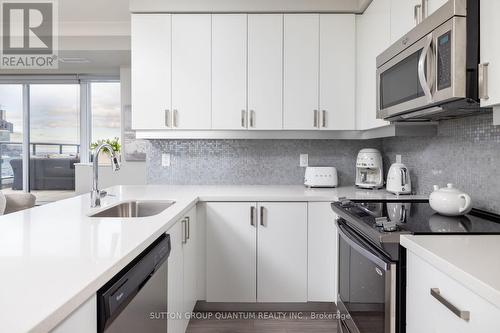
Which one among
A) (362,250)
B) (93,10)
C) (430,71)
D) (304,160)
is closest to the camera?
(430,71)

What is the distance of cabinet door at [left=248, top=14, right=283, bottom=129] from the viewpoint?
2709 mm

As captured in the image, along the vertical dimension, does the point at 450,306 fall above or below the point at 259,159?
below

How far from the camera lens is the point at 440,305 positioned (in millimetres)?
1013

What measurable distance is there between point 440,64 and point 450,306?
905 millimetres

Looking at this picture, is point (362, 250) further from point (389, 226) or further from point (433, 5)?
point (433, 5)

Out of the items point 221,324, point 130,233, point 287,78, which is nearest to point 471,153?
point 287,78

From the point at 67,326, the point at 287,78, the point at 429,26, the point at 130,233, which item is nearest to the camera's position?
the point at 67,326

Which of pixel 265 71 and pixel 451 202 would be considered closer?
pixel 451 202

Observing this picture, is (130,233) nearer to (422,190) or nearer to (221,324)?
(221,324)

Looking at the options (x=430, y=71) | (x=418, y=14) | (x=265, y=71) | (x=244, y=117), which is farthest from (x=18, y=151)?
(x=430, y=71)

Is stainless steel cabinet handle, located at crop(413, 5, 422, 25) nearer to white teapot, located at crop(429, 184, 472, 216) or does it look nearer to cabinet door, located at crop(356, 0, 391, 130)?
cabinet door, located at crop(356, 0, 391, 130)

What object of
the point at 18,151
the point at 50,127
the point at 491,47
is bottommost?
the point at 18,151

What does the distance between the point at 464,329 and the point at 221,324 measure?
1.80 metres

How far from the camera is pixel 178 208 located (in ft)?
6.17
